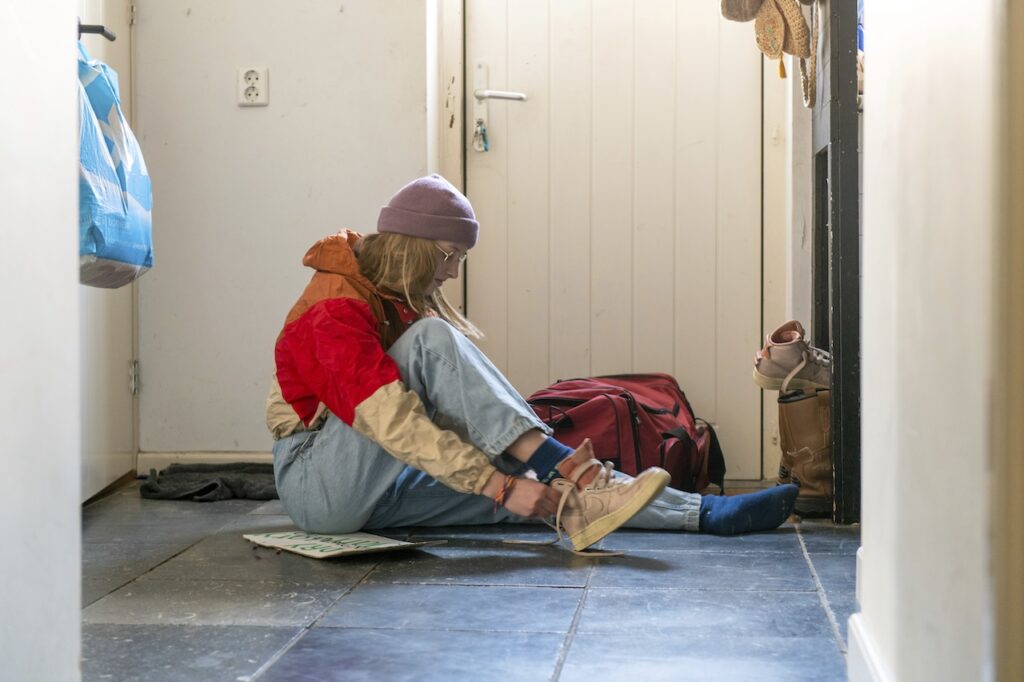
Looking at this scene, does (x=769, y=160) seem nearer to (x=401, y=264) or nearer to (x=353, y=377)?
(x=401, y=264)

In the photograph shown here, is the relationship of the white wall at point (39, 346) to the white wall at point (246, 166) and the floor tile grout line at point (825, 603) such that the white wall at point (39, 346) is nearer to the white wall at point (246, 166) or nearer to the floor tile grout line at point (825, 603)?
the floor tile grout line at point (825, 603)

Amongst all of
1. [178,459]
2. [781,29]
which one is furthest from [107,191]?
[781,29]

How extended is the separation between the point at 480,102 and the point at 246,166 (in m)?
0.64

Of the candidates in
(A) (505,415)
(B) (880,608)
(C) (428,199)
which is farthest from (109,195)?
(B) (880,608)

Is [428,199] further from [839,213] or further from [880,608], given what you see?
[880,608]

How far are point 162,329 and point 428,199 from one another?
47.2 inches

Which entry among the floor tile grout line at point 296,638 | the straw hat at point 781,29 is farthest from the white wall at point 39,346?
the straw hat at point 781,29

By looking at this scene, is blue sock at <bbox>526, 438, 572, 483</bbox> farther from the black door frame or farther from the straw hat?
the straw hat

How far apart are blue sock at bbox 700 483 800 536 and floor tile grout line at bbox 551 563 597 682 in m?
Result: 0.41

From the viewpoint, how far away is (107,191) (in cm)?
216

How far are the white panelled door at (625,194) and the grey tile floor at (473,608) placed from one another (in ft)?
3.03

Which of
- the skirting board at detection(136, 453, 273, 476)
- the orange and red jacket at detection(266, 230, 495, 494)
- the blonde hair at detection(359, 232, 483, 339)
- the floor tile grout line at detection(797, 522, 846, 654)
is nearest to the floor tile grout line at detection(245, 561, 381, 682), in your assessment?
the orange and red jacket at detection(266, 230, 495, 494)

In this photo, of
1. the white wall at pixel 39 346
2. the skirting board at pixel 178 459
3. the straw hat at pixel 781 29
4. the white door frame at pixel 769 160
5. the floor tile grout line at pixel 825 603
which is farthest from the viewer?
the skirting board at pixel 178 459

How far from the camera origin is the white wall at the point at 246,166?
316 cm
